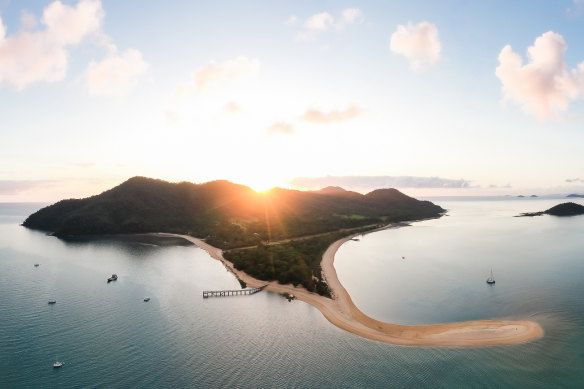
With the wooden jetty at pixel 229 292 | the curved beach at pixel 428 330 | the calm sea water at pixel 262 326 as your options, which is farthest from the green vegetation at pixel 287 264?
the curved beach at pixel 428 330

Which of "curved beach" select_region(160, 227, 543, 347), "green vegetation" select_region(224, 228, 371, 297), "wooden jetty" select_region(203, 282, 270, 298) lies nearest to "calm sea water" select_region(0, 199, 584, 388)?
"curved beach" select_region(160, 227, 543, 347)

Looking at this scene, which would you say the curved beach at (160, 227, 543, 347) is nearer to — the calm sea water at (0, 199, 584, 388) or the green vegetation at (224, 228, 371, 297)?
the calm sea water at (0, 199, 584, 388)

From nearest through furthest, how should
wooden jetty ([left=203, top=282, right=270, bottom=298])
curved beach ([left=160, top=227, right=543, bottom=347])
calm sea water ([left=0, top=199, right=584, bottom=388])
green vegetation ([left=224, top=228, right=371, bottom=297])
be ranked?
1. calm sea water ([left=0, top=199, right=584, bottom=388])
2. curved beach ([left=160, top=227, right=543, bottom=347])
3. wooden jetty ([left=203, top=282, right=270, bottom=298])
4. green vegetation ([left=224, top=228, right=371, bottom=297])

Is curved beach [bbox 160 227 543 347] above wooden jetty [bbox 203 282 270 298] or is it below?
below

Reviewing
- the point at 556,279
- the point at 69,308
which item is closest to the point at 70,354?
the point at 69,308

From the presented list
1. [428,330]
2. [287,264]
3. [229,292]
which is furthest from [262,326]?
[287,264]

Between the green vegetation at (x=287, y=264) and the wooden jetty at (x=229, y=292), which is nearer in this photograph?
the wooden jetty at (x=229, y=292)

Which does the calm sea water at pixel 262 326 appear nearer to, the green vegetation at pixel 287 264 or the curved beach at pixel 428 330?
the curved beach at pixel 428 330

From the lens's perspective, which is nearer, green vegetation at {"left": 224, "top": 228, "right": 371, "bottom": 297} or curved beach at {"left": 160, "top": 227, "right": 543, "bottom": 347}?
curved beach at {"left": 160, "top": 227, "right": 543, "bottom": 347}
